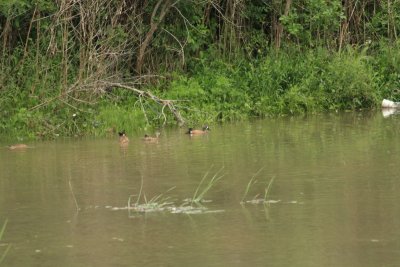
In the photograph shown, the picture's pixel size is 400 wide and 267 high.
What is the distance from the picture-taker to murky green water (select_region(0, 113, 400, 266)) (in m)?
7.09

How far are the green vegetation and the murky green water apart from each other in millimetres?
1342

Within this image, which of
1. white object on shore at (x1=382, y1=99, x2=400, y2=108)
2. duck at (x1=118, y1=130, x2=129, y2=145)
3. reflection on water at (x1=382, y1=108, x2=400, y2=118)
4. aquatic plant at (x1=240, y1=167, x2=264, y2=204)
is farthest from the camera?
white object on shore at (x1=382, y1=99, x2=400, y2=108)

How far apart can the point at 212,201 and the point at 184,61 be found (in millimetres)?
9553

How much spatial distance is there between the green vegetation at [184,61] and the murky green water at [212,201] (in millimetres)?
1342

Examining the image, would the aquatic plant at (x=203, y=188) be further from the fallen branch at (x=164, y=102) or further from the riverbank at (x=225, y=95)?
the fallen branch at (x=164, y=102)

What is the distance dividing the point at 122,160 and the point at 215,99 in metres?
5.53

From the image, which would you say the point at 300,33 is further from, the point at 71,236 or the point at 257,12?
the point at 71,236

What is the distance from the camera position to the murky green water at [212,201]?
7.09 metres

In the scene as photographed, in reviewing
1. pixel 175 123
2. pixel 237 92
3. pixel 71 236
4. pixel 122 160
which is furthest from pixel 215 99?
pixel 71 236

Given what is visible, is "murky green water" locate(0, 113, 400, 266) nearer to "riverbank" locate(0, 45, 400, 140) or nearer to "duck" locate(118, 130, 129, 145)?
"duck" locate(118, 130, 129, 145)

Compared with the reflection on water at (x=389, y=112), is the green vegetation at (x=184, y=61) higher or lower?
higher

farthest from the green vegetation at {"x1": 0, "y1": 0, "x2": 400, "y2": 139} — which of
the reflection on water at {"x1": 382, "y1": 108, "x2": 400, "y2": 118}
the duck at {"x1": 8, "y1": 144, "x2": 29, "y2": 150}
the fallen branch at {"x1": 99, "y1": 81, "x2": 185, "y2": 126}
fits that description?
the duck at {"x1": 8, "y1": 144, "x2": 29, "y2": 150}

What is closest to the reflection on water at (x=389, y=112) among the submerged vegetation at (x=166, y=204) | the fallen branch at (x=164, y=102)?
the fallen branch at (x=164, y=102)

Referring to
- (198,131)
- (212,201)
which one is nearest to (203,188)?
(212,201)
